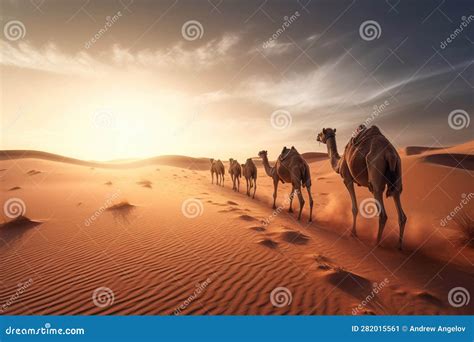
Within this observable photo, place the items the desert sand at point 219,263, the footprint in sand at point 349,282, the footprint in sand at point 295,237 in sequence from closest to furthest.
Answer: the desert sand at point 219,263 < the footprint in sand at point 349,282 < the footprint in sand at point 295,237

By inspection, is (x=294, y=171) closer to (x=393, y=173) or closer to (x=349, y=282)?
(x=393, y=173)

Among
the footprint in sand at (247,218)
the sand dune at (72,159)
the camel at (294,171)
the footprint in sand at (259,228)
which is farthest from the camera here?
the sand dune at (72,159)

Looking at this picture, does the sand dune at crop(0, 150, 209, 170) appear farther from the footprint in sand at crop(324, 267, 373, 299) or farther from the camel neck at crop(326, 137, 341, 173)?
the footprint in sand at crop(324, 267, 373, 299)

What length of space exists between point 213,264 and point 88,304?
2.41 metres

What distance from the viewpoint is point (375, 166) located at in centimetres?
703

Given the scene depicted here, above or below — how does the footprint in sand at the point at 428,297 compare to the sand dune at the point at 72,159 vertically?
below

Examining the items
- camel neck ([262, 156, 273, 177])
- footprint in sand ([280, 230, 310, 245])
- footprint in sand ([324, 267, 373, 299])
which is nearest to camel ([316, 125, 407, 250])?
footprint in sand ([280, 230, 310, 245])

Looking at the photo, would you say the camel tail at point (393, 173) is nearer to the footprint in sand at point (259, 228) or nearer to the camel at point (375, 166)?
the camel at point (375, 166)

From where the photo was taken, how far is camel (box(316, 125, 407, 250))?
6.95m

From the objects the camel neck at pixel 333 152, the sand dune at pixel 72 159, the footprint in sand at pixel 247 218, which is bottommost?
the footprint in sand at pixel 247 218

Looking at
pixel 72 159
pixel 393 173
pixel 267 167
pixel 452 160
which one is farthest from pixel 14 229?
pixel 72 159

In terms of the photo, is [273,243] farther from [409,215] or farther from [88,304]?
[409,215]

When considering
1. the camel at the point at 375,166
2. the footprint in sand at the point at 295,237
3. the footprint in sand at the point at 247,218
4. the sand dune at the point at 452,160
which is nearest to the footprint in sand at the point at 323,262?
the footprint in sand at the point at 295,237

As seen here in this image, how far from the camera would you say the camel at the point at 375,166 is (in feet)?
22.8
